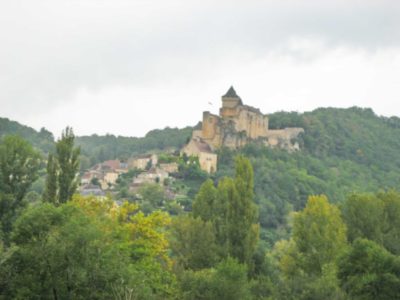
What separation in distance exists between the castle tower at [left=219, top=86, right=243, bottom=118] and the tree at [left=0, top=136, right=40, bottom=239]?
82.5 metres

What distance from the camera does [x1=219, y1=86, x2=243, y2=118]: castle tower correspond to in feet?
394

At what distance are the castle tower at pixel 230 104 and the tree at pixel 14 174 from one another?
271 feet

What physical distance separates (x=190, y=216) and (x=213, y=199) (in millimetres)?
2084

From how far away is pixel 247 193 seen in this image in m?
45.6

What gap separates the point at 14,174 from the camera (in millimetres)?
37406

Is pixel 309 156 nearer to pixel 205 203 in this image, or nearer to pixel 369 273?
pixel 205 203

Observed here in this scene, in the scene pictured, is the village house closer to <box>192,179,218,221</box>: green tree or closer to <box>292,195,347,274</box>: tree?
<box>192,179,218,221</box>: green tree

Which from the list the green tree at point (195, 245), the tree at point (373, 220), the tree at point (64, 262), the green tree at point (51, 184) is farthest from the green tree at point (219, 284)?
the tree at point (373, 220)

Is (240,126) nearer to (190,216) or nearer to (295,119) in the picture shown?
(295,119)

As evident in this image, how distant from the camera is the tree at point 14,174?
3653cm

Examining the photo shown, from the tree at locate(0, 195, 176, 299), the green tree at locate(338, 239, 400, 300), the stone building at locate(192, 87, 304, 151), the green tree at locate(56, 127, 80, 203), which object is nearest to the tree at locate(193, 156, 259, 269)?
the green tree at locate(338, 239, 400, 300)

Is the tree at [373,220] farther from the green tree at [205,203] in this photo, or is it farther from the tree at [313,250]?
the green tree at [205,203]

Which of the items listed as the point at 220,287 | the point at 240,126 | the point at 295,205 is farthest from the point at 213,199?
the point at 240,126

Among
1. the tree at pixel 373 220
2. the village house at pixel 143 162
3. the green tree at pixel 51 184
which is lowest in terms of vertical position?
the tree at pixel 373 220
